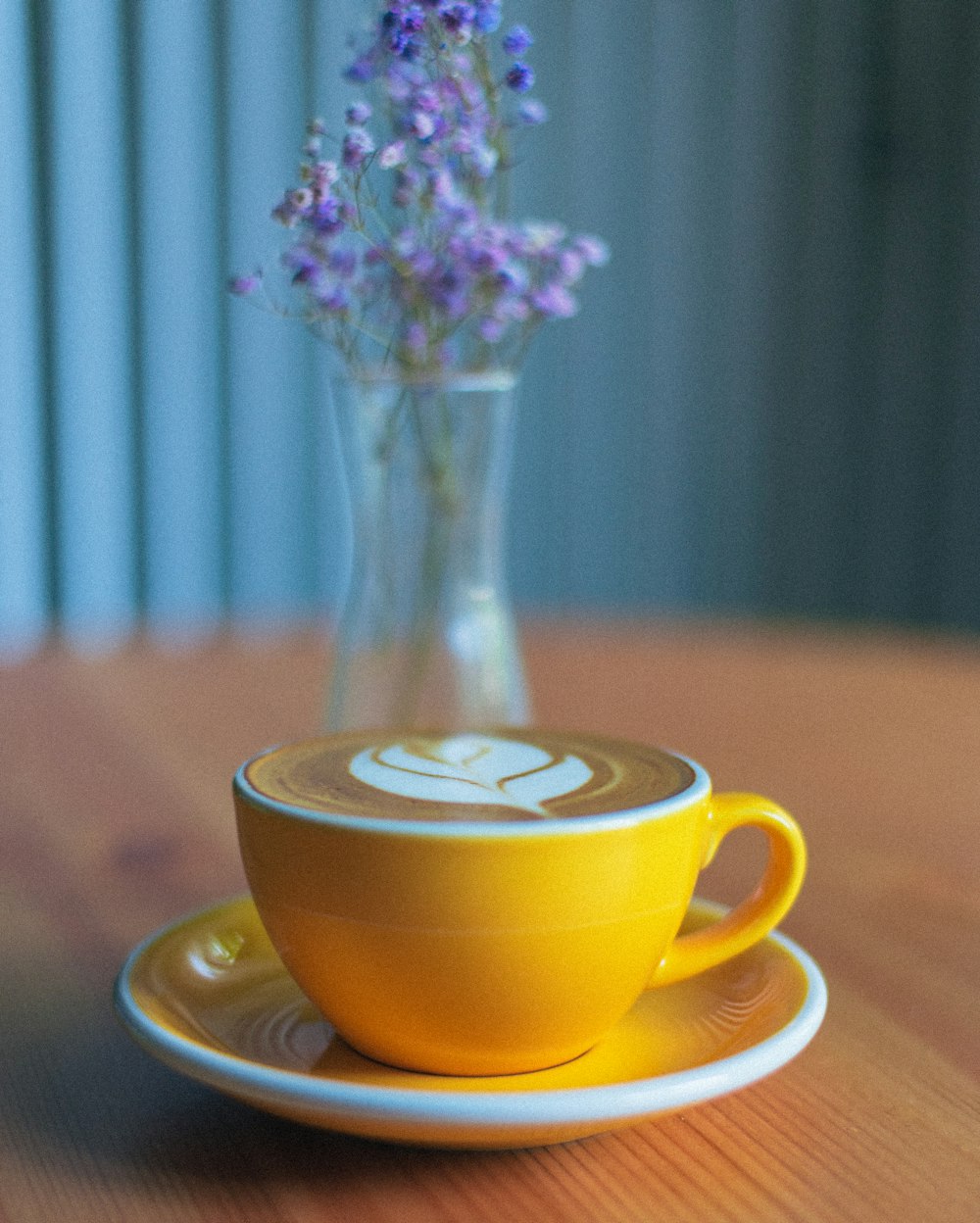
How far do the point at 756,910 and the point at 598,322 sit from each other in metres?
2.45

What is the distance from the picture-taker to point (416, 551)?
0.68 m

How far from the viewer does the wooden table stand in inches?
14.4

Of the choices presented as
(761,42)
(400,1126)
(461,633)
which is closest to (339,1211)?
(400,1126)

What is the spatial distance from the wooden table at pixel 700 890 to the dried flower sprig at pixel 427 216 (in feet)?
0.84

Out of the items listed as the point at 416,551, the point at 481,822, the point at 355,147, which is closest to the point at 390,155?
the point at 355,147

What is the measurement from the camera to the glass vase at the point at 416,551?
2.22 ft

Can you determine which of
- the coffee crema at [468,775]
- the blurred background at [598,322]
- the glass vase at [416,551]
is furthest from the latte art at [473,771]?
the blurred background at [598,322]

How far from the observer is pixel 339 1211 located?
355mm

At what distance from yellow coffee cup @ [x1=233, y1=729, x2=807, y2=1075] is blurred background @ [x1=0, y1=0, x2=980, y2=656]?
1.96 metres

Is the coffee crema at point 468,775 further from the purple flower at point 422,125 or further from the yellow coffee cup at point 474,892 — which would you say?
the purple flower at point 422,125

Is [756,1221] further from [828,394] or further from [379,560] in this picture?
[828,394]

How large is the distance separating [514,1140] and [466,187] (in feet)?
1.54

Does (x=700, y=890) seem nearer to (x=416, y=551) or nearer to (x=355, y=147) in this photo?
(x=416, y=551)

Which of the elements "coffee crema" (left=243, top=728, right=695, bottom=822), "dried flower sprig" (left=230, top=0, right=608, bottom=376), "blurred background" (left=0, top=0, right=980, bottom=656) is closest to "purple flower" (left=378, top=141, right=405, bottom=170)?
"dried flower sprig" (left=230, top=0, right=608, bottom=376)
